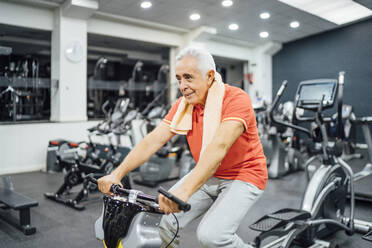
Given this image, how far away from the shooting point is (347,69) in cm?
856

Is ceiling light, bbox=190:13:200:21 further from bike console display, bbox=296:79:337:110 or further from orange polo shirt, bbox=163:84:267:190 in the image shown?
orange polo shirt, bbox=163:84:267:190

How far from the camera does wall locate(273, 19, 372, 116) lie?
8.18 m

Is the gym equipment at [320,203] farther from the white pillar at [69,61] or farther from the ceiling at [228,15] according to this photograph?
the white pillar at [69,61]

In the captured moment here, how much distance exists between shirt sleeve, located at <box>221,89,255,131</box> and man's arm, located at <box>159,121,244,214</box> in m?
0.02

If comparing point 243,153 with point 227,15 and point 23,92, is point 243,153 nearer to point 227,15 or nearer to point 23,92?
point 23,92

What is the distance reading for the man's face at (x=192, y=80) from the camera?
1296mm

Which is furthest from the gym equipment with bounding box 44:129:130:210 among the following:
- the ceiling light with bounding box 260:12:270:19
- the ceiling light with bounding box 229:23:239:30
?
the ceiling light with bounding box 229:23:239:30

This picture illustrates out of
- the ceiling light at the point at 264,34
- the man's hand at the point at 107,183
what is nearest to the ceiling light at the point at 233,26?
the ceiling light at the point at 264,34

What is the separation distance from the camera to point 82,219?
10.1 feet

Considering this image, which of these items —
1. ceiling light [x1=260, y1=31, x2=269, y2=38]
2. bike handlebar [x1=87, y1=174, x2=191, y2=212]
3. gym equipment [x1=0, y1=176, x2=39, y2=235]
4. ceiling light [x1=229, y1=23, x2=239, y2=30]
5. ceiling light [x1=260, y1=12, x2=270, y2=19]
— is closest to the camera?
bike handlebar [x1=87, y1=174, x2=191, y2=212]

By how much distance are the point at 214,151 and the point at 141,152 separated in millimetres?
449

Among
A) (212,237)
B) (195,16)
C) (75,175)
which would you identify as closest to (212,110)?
(212,237)

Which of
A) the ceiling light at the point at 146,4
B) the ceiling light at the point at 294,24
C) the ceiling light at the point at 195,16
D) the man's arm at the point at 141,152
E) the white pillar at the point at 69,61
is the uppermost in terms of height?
the ceiling light at the point at 294,24

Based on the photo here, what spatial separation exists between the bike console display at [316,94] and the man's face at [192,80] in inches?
68.0
